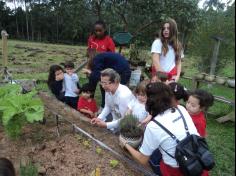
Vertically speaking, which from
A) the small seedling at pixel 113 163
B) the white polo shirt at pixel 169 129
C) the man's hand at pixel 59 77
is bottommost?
the small seedling at pixel 113 163

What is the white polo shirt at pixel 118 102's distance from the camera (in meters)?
4.04

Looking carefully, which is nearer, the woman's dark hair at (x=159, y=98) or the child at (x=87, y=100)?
the woman's dark hair at (x=159, y=98)

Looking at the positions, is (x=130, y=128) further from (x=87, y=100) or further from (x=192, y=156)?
(x=87, y=100)

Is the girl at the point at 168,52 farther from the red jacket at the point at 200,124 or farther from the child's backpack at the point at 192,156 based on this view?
the child's backpack at the point at 192,156

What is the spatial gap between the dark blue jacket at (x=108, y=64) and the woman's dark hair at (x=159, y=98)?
7.71 ft

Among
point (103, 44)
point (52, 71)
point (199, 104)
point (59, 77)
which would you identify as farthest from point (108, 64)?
point (199, 104)

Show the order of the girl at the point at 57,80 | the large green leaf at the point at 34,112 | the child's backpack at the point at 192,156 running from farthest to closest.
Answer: the girl at the point at 57,80, the large green leaf at the point at 34,112, the child's backpack at the point at 192,156

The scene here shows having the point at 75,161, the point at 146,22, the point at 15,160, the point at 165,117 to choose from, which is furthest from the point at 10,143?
the point at 146,22

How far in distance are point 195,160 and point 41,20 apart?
3023 centimetres

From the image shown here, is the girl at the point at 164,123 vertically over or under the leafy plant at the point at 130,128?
over

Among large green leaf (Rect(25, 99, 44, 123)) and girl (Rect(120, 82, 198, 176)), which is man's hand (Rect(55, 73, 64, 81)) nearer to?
large green leaf (Rect(25, 99, 44, 123))

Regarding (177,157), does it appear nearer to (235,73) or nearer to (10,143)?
(235,73)

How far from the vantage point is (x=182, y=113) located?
270 centimetres

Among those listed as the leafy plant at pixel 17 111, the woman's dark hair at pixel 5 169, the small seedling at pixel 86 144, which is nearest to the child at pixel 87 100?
the small seedling at pixel 86 144
